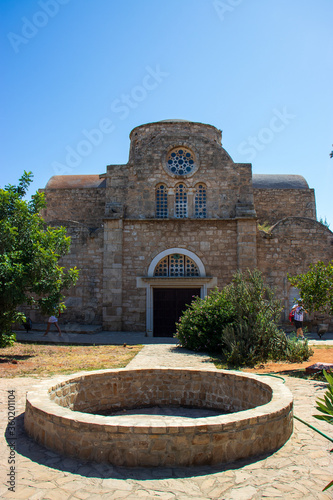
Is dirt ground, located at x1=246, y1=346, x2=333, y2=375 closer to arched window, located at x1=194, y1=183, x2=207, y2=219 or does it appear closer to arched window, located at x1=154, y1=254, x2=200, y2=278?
arched window, located at x1=154, y1=254, x2=200, y2=278

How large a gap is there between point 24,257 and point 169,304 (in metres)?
6.34

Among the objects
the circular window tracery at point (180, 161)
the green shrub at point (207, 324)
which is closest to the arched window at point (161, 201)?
the circular window tracery at point (180, 161)

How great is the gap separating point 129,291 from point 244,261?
4.40 meters

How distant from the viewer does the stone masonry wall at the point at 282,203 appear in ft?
65.3

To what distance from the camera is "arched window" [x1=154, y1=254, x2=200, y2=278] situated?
1498 centimetres

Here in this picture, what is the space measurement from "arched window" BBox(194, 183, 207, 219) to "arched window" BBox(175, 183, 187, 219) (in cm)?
43

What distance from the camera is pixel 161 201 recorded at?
15617mm

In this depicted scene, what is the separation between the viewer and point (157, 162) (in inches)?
614

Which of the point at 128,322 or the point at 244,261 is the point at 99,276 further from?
the point at 244,261

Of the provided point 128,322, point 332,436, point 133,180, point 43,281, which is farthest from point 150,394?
point 133,180

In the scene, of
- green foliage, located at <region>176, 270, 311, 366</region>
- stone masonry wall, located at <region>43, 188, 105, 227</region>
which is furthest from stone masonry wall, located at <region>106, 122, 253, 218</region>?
green foliage, located at <region>176, 270, 311, 366</region>

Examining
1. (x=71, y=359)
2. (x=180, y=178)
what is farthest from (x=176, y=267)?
(x=71, y=359)

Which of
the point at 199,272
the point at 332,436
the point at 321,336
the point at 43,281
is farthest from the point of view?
the point at 199,272

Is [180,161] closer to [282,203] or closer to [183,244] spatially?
[183,244]
